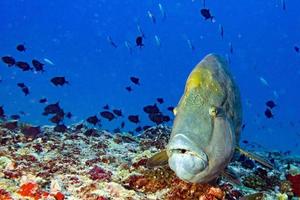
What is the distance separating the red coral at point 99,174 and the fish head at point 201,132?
7.28ft

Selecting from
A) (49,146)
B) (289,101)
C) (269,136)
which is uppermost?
(289,101)

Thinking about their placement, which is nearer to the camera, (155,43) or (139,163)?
(139,163)

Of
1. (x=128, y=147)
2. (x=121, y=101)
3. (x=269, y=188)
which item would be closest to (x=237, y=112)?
(x=269, y=188)

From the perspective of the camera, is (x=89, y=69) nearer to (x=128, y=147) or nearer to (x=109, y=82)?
(x=109, y=82)

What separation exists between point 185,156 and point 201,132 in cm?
29

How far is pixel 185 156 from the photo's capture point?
339 centimetres

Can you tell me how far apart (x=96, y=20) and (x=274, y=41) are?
9065cm

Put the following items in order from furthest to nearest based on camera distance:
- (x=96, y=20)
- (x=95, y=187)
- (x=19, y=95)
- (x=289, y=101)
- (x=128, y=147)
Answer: (x=96, y=20)
(x=289, y=101)
(x=19, y=95)
(x=128, y=147)
(x=95, y=187)

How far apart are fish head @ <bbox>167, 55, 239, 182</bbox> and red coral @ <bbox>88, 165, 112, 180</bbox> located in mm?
2218

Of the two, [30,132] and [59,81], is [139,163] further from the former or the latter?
[59,81]

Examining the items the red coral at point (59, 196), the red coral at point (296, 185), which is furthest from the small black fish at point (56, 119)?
the red coral at point (296, 185)

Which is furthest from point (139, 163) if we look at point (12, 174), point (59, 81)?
point (59, 81)

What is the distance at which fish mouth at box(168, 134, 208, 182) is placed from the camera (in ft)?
11.0

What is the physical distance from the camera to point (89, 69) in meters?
179
